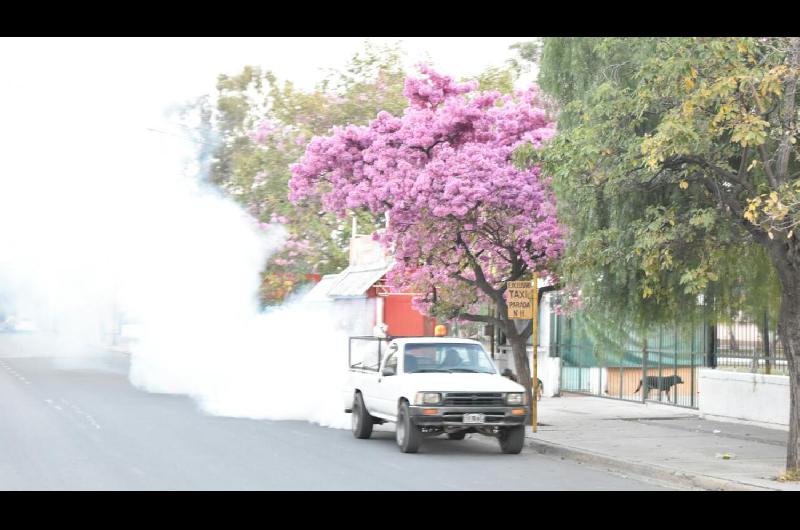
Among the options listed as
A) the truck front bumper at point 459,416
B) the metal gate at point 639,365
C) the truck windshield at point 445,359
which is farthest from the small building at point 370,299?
the truck front bumper at point 459,416

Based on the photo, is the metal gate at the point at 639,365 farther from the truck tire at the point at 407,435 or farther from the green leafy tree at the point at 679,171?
the truck tire at the point at 407,435

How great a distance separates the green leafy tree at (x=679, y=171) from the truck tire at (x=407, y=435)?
3.20 meters

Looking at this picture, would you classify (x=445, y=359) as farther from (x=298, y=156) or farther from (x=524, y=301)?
(x=298, y=156)

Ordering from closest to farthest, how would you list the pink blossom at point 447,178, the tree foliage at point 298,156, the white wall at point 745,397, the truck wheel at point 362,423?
the truck wheel at point 362,423
the pink blossom at point 447,178
the white wall at point 745,397
the tree foliage at point 298,156

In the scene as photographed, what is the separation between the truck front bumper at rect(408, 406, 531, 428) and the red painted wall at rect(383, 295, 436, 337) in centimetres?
2221

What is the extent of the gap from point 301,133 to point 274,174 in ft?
5.70

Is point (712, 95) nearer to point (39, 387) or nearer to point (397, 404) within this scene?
point (397, 404)

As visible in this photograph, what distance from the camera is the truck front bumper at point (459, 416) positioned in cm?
1673

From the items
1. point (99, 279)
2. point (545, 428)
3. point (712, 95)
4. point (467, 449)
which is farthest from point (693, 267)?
A: point (99, 279)

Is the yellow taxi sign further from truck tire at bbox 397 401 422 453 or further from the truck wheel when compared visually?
truck tire at bbox 397 401 422 453

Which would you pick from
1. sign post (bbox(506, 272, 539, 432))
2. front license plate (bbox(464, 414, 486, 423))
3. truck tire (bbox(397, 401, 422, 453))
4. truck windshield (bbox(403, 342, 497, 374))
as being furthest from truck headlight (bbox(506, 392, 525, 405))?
sign post (bbox(506, 272, 539, 432))

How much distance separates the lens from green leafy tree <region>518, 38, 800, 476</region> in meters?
13.1

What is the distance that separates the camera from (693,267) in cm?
1557

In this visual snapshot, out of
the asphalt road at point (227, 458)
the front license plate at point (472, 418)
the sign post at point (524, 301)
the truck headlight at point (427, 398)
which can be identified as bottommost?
the asphalt road at point (227, 458)
